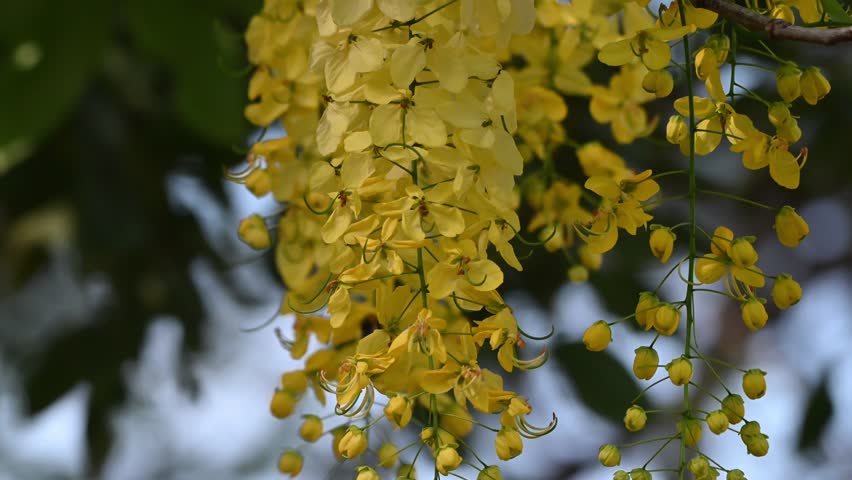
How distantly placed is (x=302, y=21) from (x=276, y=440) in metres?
2.11

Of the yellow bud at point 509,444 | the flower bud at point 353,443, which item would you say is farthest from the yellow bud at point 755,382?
the flower bud at point 353,443

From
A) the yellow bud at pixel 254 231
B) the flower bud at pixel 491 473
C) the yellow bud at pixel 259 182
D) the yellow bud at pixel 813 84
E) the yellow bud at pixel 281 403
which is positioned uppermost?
the yellow bud at pixel 813 84

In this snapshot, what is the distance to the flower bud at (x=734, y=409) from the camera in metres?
0.73

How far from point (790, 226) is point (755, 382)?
109 mm

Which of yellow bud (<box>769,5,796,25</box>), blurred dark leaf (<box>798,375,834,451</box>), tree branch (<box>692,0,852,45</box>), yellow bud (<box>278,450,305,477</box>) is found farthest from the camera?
blurred dark leaf (<box>798,375,834,451</box>)

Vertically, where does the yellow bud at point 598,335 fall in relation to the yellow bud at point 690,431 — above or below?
above

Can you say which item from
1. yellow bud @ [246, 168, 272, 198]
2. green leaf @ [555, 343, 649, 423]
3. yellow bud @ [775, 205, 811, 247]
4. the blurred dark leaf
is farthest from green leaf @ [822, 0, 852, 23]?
the blurred dark leaf

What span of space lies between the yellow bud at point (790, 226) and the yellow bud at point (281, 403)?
426 millimetres

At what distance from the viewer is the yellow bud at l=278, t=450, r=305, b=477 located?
93cm

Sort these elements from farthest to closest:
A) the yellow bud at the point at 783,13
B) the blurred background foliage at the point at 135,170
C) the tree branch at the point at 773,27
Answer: the blurred background foliage at the point at 135,170
the yellow bud at the point at 783,13
the tree branch at the point at 773,27

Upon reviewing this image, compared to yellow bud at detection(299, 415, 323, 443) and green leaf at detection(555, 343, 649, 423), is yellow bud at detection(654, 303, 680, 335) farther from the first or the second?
green leaf at detection(555, 343, 649, 423)

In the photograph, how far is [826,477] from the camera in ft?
6.78

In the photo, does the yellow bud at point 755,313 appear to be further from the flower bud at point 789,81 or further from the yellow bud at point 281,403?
the yellow bud at point 281,403

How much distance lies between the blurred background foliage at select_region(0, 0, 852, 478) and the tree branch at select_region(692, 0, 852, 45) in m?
0.50
